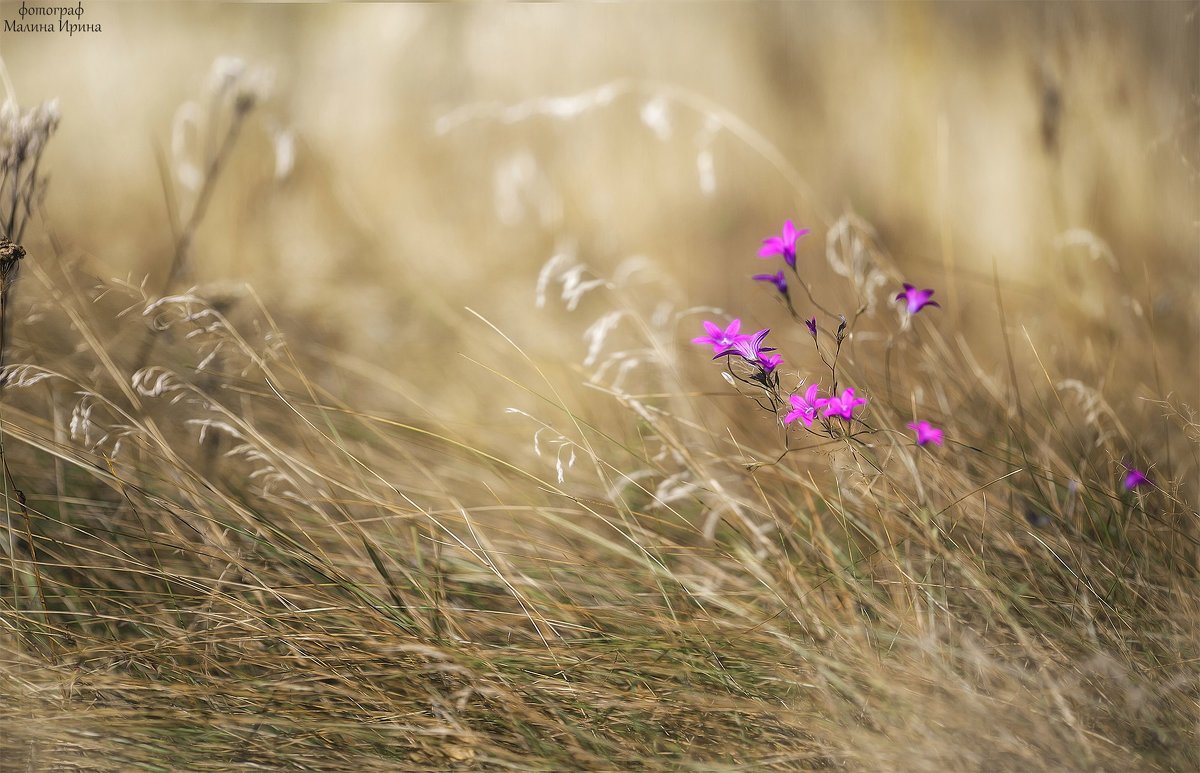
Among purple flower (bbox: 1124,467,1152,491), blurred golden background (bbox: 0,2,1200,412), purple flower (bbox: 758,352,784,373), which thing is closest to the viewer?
purple flower (bbox: 758,352,784,373)

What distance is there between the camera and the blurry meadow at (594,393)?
104cm

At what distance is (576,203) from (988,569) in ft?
A: 5.13

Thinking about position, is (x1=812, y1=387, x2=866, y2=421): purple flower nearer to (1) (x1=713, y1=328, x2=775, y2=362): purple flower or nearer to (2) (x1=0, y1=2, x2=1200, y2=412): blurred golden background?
(1) (x1=713, y1=328, x2=775, y2=362): purple flower

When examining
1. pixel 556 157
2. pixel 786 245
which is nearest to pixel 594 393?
pixel 556 157

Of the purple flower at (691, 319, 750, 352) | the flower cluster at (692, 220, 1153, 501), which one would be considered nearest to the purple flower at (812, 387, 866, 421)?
the flower cluster at (692, 220, 1153, 501)

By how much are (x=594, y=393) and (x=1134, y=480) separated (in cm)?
109

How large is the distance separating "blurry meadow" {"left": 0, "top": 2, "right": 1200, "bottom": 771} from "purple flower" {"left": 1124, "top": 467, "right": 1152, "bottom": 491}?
2 cm

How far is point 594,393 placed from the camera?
6.34 feet

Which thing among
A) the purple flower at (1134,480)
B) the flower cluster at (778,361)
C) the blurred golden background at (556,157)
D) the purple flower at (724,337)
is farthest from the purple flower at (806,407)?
the blurred golden background at (556,157)

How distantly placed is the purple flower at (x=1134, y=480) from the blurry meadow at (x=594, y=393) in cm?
2

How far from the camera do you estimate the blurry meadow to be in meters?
1.04

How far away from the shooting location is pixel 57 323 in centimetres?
185

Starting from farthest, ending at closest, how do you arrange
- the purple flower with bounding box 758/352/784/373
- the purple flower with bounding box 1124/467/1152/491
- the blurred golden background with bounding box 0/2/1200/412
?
the blurred golden background with bounding box 0/2/1200/412
the purple flower with bounding box 1124/467/1152/491
the purple flower with bounding box 758/352/784/373

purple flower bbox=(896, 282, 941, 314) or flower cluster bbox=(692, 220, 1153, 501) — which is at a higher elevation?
purple flower bbox=(896, 282, 941, 314)
